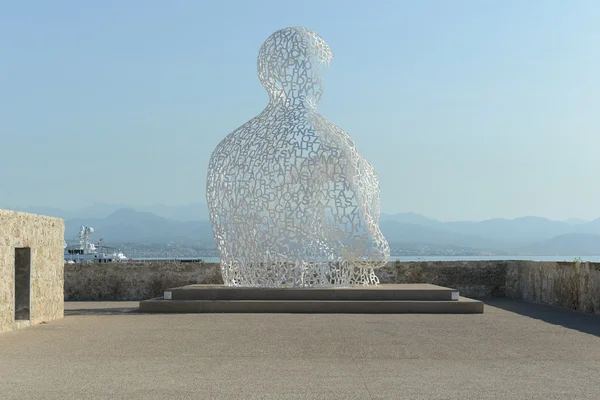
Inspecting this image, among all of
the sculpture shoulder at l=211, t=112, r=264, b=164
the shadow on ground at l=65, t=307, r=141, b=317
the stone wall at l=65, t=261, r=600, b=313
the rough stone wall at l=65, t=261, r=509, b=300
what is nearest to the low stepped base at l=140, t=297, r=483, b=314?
the shadow on ground at l=65, t=307, r=141, b=317

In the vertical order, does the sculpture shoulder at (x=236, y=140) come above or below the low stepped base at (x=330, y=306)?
above

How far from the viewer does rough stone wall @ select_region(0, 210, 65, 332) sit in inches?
437

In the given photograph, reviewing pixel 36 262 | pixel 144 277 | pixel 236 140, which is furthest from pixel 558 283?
pixel 36 262

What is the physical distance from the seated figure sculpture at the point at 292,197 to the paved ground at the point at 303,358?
170 centimetres

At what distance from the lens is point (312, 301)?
45.6 ft

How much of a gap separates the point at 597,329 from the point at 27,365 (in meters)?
7.12

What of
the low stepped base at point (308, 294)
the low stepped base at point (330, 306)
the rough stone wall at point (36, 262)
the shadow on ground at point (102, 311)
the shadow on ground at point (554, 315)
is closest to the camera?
the rough stone wall at point (36, 262)

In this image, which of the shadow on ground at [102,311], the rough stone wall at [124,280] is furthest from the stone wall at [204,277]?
the shadow on ground at [102,311]

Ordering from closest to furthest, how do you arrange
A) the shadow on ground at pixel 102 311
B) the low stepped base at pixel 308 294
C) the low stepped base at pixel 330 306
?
the low stepped base at pixel 330 306 → the low stepped base at pixel 308 294 → the shadow on ground at pixel 102 311

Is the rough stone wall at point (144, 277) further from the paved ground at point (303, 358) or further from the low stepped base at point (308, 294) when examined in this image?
the paved ground at point (303, 358)

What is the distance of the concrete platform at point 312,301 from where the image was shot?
1384 cm

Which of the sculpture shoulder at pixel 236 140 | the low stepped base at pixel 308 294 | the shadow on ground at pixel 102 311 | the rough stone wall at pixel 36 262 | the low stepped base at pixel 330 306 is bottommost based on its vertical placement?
the shadow on ground at pixel 102 311

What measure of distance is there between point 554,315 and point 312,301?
3799 mm

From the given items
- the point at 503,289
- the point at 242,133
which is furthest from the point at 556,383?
the point at 503,289
